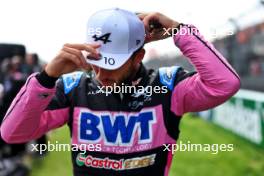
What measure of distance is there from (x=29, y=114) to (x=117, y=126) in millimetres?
445

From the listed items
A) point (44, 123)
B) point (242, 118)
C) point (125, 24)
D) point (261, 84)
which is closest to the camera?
point (125, 24)

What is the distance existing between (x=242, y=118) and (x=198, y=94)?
292 inches

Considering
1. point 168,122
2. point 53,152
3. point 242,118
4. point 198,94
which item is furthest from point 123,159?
point 242,118

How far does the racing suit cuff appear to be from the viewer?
2.18 meters

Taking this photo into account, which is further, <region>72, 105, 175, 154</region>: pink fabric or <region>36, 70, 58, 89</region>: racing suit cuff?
<region>72, 105, 175, 154</region>: pink fabric

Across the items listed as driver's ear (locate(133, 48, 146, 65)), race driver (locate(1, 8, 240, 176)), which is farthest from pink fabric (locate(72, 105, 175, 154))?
driver's ear (locate(133, 48, 146, 65))

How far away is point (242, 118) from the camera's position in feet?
Result: 31.2

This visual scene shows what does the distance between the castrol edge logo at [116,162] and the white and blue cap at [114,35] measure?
19.4 inches

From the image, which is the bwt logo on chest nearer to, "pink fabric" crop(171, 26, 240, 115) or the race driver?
the race driver

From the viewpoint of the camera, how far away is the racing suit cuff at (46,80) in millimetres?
2184

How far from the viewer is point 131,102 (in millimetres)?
2428

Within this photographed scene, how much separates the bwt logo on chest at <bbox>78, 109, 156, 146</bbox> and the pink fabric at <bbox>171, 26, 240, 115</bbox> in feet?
0.53

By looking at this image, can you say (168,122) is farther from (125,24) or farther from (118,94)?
(125,24)

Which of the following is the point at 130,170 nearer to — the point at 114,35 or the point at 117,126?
the point at 117,126
